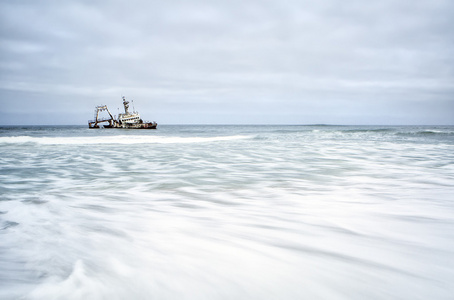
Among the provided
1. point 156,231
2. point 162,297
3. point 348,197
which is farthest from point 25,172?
point 348,197

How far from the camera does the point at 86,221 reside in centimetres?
247

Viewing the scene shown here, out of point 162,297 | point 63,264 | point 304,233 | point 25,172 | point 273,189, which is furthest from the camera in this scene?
point 25,172

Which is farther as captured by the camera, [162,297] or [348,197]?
[348,197]

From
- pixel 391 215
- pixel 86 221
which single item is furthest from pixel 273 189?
pixel 86 221

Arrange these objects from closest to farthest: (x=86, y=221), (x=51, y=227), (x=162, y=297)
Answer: (x=162, y=297) < (x=51, y=227) < (x=86, y=221)

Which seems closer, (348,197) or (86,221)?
(86,221)

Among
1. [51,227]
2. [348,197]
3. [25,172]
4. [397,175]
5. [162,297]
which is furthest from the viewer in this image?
[25,172]

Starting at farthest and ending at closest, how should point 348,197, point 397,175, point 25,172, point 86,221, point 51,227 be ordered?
point 25,172 → point 397,175 → point 348,197 → point 86,221 → point 51,227

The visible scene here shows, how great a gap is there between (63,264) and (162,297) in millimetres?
731

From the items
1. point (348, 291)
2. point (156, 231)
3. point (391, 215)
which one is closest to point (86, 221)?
point (156, 231)

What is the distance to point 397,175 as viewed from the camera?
4.84 meters

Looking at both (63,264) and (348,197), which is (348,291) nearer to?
(63,264)

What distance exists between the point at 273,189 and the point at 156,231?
6.69 ft

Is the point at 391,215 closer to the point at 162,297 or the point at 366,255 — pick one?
the point at 366,255
